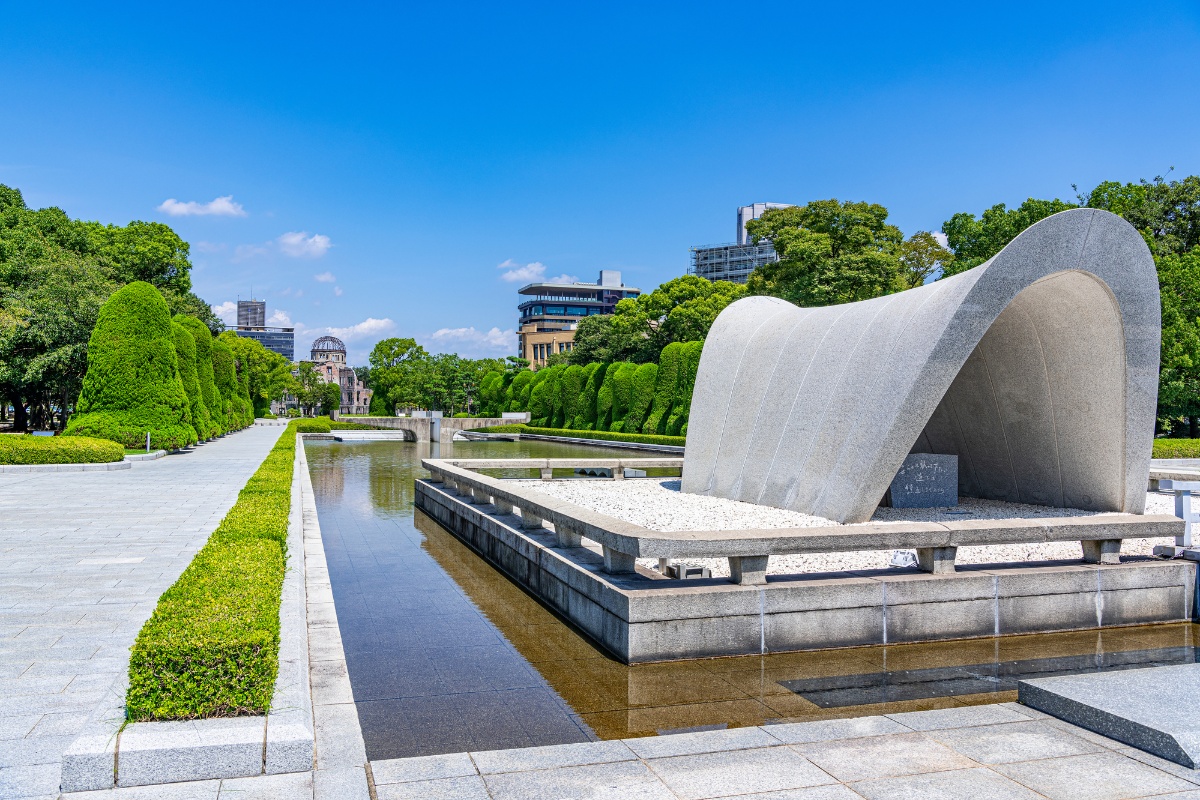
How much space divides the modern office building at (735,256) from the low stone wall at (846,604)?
354 feet

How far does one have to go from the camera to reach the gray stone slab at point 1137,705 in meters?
4.36

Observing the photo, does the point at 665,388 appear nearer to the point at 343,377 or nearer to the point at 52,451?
the point at 52,451

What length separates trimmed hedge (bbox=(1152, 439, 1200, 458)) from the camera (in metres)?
29.4

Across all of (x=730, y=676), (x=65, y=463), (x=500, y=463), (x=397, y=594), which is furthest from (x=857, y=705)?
(x=65, y=463)

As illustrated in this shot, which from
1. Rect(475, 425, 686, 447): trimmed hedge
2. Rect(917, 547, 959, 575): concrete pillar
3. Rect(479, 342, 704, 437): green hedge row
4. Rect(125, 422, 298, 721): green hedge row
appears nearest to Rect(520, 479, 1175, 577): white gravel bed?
Rect(917, 547, 959, 575): concrete pillar

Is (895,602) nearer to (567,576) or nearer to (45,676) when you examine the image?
(567,576)

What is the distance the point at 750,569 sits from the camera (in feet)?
22.4

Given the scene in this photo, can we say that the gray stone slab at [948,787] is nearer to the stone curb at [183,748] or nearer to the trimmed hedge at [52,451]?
the stone curb at [183,748]

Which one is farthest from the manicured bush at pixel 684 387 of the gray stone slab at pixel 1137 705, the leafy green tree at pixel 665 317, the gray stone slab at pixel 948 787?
the gray stone slab at pixel 948 787

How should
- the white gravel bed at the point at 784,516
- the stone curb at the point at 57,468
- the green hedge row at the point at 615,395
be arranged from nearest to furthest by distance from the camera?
1. the white gravel bed at the point at 784,516
2. the stone curb at the point at 57,468
3. the green hedge row at the point at 615,395

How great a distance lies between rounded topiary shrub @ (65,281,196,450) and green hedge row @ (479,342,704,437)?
2213cm

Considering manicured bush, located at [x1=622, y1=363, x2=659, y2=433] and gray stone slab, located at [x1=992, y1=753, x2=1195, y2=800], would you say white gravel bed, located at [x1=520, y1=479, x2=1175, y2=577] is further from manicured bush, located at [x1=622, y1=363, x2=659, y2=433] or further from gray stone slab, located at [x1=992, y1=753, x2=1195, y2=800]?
manicured bush, located at [x1=622, y1=363, x2=659, y2=433]

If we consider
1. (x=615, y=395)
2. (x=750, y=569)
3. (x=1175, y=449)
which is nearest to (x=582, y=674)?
(x=750, y=569)

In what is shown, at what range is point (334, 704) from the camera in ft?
17.3
